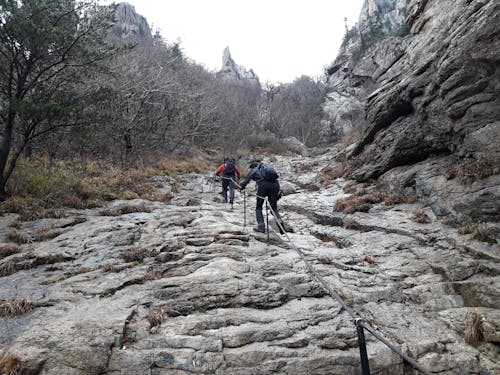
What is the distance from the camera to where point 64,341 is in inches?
153

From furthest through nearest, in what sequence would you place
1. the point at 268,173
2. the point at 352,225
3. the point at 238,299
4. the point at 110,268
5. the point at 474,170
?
the point at 352,225, the point at 268,173, the point at 474,170, the point at 110,268, the point at 238,299

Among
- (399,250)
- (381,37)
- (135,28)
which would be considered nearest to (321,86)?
(381,37)

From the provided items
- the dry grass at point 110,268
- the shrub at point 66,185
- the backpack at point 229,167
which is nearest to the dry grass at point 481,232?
the dry grass at point 110,268

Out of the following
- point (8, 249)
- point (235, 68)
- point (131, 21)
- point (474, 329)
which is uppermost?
point (131, 21)

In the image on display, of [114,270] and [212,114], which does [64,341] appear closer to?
[114,270]

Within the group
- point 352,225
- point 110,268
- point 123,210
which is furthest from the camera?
point 123,210

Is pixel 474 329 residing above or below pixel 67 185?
below

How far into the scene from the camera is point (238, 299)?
502 cm

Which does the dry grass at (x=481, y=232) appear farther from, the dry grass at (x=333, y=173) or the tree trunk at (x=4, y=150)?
the tree trunk at (x=4, y=150)

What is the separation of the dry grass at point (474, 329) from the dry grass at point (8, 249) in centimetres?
945

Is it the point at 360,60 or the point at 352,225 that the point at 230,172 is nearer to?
the point at 352,225

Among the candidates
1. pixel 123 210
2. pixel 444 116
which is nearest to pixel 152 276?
pixel 123 210

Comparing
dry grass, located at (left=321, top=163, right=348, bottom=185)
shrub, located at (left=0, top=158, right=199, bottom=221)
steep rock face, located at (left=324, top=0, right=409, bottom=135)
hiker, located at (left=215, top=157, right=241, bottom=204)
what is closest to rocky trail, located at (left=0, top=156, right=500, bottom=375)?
shrub, located at (left=0, top=158, right=199, bottom=221)

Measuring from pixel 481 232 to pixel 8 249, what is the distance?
11.1 metres
